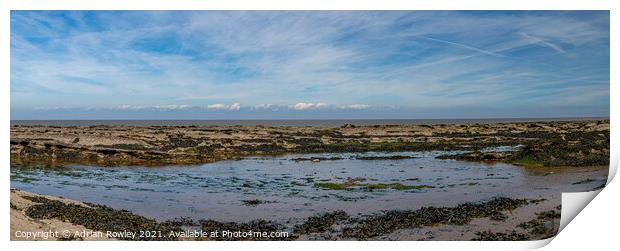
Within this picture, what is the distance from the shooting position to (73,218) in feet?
26.7

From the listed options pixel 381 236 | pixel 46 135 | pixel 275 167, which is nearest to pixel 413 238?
pixel 381 236

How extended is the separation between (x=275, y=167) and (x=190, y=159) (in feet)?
13.0

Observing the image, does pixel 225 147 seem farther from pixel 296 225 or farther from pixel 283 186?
pixel 296 225

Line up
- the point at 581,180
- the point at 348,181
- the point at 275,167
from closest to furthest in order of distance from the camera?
the point at 581,180
the point at 348,181
the point at 275,167

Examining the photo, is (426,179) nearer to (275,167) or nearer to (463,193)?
(463,193)

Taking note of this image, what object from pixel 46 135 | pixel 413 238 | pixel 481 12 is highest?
pixel 481 12

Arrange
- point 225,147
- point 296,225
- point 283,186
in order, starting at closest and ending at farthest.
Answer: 1. point 296,225
2. point 283,186
3. point 225,147

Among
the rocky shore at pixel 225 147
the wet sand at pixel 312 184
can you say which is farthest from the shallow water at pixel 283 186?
the rocky shore at pixel 225 147

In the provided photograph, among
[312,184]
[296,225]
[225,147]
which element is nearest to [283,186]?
[312,184]

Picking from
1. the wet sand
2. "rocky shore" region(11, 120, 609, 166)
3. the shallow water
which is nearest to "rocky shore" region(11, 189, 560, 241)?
the wet sand

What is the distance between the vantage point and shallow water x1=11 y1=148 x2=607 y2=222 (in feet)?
33.6

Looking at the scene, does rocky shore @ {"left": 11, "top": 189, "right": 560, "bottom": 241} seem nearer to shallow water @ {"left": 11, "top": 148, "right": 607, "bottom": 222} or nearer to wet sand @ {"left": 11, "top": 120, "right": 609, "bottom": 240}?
wet sand @ {"left": 11, "top": 120, "right": 609, "bottom": 240}

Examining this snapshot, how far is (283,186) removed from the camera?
13250mm

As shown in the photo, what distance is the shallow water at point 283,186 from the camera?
33.6ft
